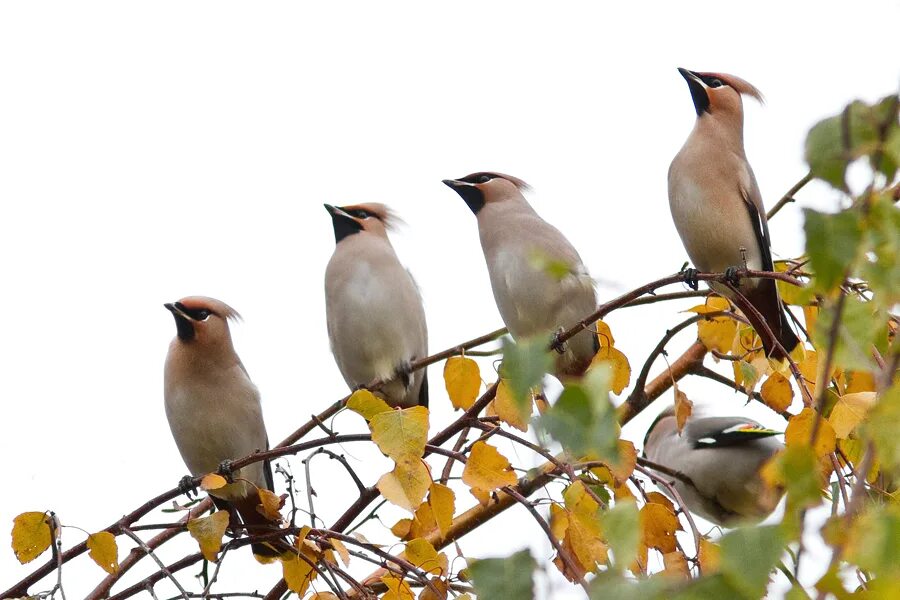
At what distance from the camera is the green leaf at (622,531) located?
3.81ft

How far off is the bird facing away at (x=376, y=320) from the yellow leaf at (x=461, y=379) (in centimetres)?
204

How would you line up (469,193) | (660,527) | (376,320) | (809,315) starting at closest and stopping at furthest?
1. (660,527)
2. (809,315)
3. (469,193)
4. (376,320)

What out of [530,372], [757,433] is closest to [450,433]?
[530,372]

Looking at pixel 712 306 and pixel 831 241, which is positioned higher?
pixel 831 241

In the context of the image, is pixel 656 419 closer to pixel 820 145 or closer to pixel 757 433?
pixel 757 433

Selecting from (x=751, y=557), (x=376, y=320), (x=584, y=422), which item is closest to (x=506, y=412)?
(x=584, y=422)

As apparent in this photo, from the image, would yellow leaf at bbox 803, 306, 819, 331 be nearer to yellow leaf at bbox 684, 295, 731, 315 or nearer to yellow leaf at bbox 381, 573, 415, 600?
yellow leaf at bbox 684, 295, 731, 315

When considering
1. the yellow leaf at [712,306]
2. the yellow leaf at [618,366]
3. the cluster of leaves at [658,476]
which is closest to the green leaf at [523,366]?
the cluster of leaves at [658,476]

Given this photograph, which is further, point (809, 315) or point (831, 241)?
point (809, 315)

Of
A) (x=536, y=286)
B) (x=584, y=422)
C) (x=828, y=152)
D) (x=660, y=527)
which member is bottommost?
(x=660, y=527)

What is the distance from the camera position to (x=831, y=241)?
109 centimetres

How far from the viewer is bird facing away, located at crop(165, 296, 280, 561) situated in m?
4.36

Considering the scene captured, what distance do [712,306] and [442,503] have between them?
3.54 ft

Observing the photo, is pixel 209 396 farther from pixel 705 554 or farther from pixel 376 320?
pixel 705 554
